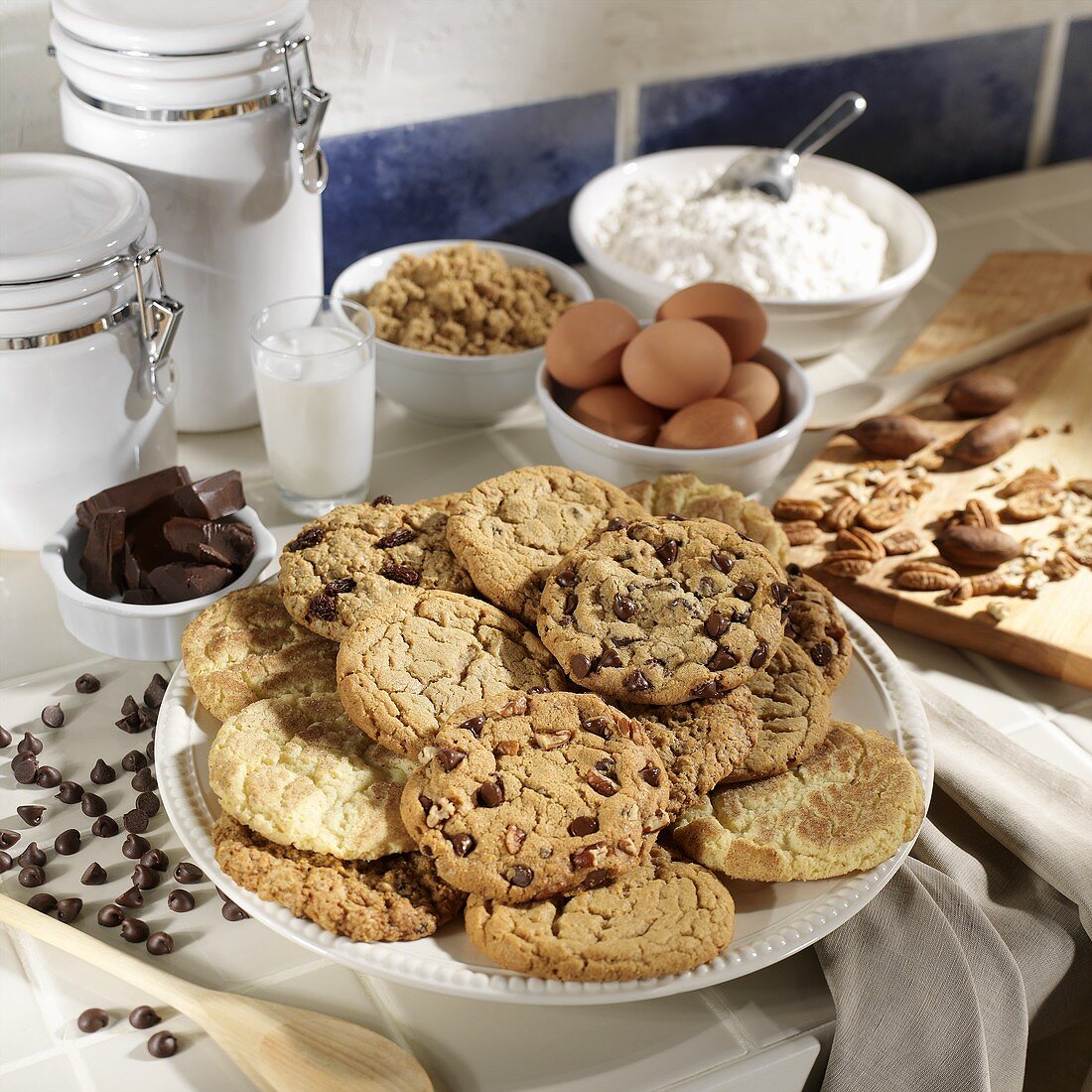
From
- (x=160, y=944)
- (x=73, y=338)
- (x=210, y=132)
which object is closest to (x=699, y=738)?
(x=160, y=944)

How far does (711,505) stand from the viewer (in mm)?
1219

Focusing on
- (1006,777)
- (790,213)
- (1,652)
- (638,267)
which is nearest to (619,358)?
(638,267)

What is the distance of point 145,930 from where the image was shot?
956 mm

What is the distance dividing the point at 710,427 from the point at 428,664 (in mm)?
471

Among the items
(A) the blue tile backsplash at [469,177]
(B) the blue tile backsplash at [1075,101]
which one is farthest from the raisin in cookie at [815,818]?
(B) the blue tile backsplash at [1075,101]

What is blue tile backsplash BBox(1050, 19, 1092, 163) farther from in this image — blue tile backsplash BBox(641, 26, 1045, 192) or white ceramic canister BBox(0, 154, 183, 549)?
white ceramic canister BBox(0, 154, 183, 549)

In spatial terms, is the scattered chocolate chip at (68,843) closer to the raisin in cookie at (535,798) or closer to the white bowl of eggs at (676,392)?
the raisin in cookie at (535,798)

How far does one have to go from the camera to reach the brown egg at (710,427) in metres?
1.32

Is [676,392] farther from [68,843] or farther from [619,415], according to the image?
[68,843]

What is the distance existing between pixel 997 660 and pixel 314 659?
68 centimetres

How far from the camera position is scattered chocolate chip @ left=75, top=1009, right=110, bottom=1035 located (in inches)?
35.0

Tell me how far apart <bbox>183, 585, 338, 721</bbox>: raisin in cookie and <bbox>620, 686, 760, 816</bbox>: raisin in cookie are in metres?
0.26

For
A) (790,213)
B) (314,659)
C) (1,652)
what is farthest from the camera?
(790,213)

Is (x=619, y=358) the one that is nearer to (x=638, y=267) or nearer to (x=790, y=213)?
(x=638, y=267)
